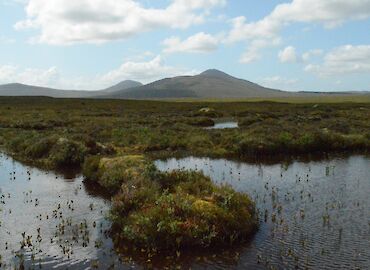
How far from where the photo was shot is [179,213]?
682 inches

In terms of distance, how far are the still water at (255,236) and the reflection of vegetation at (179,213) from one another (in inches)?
26.1

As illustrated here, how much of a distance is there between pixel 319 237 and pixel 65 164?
2388 centimetres

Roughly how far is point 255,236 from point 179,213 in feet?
11.0

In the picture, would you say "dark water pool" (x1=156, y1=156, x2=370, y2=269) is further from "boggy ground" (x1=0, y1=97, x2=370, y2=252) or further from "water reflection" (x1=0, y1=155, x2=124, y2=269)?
"water reflection" (x1=0, y1=155, x2=124, y2=269)

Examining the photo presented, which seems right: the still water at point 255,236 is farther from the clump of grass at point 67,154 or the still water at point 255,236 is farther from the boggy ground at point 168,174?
the clump of grass at point 67,154

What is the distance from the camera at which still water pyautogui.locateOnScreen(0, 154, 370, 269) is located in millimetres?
15055

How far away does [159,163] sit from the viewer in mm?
35469

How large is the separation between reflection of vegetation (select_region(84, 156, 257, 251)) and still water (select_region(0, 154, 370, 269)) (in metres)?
0.66

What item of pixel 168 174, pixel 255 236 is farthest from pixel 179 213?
pixel 168 174

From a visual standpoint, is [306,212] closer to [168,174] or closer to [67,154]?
[168,174]

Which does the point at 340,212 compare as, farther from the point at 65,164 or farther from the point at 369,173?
the point at 65,164

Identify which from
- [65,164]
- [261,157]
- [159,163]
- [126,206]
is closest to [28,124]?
[65,164]

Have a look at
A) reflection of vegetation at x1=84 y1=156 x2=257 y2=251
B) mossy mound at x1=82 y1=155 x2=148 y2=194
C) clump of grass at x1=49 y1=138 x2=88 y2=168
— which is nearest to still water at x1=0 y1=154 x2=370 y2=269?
reflection of vegetation at x1=84 y1=156 x2=257 y2=251

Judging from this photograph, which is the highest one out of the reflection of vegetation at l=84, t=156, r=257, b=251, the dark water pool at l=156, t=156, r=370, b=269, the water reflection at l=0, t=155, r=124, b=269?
the reflection of vegetation at l=84, t=156, r=257, b=251
